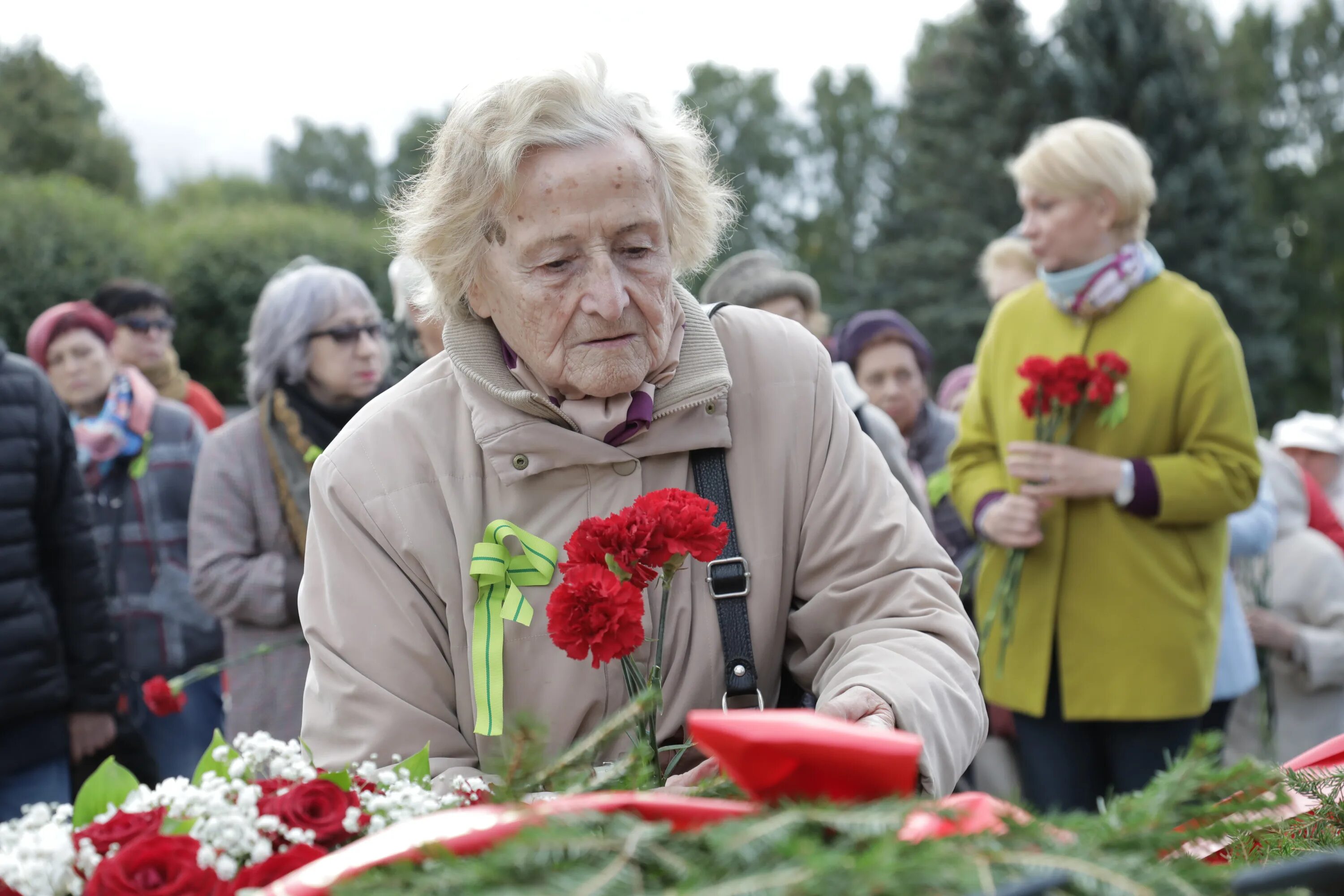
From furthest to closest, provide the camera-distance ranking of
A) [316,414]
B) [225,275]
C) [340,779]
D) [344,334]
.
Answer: [225,275] → [344,334] → [316,414] → [340,779]

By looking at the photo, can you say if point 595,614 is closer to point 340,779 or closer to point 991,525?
point 340,779

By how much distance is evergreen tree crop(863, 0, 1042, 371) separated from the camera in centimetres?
2838

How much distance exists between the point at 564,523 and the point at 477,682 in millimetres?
305

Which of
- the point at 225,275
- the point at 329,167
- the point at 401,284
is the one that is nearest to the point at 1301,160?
the point at 225,275

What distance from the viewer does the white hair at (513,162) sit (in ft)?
7.00

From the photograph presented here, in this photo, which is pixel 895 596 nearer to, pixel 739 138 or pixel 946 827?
pixel 946 827

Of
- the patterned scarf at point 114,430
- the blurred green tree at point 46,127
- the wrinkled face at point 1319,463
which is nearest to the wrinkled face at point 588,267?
the patterned scarf at point 114,430

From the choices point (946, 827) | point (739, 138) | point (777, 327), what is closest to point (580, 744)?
point (946, 827)

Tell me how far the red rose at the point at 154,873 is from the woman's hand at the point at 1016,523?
3.14 meters

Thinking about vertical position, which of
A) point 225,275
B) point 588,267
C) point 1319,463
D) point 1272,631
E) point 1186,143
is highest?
point 1186,143

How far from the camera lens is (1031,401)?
13.0 feet

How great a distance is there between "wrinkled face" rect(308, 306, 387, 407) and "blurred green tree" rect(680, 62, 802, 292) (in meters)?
43.2

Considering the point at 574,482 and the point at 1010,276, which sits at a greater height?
the point at 1010,276

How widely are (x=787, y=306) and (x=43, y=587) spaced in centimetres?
Answer: 286
